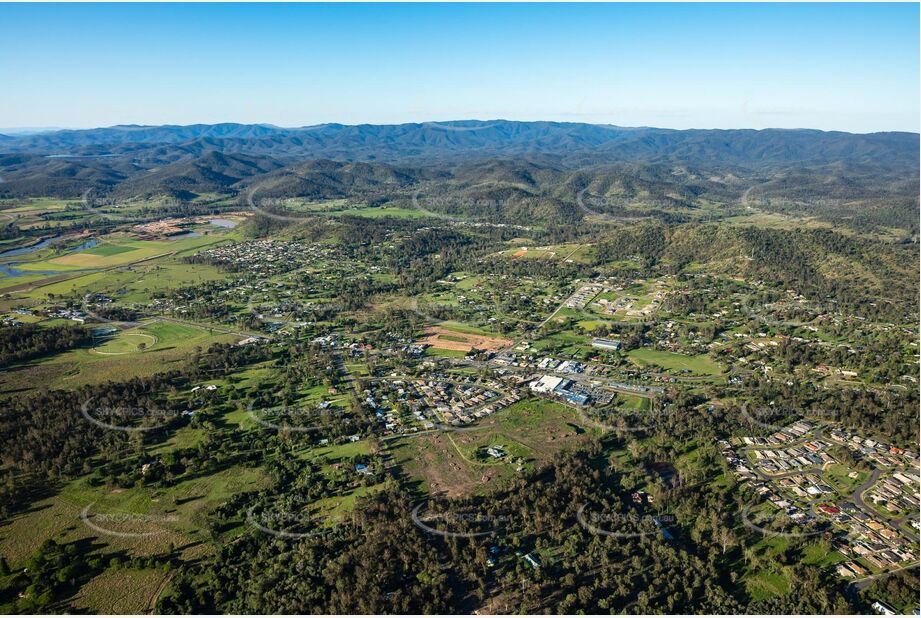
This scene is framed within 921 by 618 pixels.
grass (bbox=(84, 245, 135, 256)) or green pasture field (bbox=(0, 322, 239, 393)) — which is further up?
grass (bbox=(84, 245, 135, 256))

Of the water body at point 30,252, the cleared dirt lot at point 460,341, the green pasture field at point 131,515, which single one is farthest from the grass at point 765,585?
the water body at point 30,252

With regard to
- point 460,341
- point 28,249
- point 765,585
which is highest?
point 28,249

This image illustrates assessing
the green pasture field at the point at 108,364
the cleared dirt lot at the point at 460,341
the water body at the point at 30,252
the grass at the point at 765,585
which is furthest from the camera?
the water body at the point at 30,252

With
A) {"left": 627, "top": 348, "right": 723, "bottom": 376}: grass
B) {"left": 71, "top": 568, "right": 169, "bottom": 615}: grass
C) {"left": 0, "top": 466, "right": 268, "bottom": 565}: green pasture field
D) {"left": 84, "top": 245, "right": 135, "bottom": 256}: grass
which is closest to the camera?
{"left": 71, "top": 568, "right": 169, "bottom": 615}: grass

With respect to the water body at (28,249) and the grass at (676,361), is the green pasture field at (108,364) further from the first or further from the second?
the water body at (28,249)

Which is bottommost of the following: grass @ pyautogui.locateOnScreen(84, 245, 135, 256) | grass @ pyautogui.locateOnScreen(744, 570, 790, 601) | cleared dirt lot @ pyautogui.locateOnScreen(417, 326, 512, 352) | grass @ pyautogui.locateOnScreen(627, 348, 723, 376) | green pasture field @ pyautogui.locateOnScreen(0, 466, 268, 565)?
green pasture field @ pyautogui.locateOnScreen(0, 466, 268, 565)

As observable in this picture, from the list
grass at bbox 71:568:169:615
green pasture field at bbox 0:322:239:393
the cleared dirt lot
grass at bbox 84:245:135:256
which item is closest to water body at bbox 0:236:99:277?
grass at bbox 84:245:135:256

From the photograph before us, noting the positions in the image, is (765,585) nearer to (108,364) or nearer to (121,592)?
(121,592)

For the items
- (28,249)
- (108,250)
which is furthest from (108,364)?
(28,249)

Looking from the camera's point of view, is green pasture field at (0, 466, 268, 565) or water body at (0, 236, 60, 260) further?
water body at (0, 236, 60, 260)

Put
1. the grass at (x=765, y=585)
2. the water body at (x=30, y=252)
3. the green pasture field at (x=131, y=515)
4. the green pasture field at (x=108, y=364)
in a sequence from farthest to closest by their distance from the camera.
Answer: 1. the water body at (x=30, y=252)
2. the green pasture field at (x=108, y=364)
3. the green pasture field at (x=131, y=515)
4. the grass at (x=765, y=585)

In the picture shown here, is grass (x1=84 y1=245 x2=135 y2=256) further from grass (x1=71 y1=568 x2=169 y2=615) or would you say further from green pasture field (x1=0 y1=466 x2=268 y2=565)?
grass (x1=71 y1=568 x2=169 y2=615)

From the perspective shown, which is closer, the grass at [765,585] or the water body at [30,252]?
the grass at [765,585]
